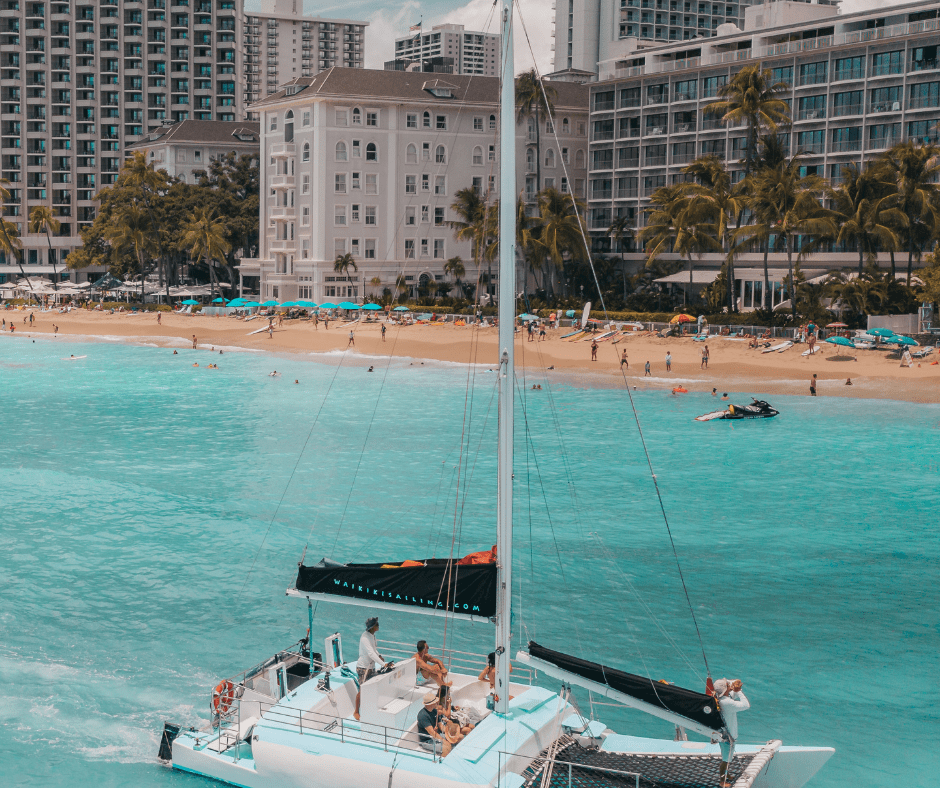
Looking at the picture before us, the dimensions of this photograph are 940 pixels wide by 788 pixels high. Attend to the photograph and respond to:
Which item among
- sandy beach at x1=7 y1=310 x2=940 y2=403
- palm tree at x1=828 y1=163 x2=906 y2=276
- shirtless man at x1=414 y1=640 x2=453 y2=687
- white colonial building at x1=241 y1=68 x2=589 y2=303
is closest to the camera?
shirtless man at x1=414 y1=640 x2=453 y2=687

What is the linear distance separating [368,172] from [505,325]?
94.9 meters

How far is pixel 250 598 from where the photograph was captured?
82.2ft

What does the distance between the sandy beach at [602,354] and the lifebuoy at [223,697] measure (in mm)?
46324

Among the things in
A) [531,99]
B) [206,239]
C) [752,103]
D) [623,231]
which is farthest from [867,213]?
[206,239]

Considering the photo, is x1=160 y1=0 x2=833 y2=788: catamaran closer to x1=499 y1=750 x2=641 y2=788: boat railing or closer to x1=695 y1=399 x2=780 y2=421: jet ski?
x1=499 y1=750 x2=641 y2=788: boat railing

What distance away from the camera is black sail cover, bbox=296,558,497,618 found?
1477 centimetres

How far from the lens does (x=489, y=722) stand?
14945 mm

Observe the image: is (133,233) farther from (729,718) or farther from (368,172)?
(729,718)

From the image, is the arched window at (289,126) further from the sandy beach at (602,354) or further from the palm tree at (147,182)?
the sandy beach at (602,354)

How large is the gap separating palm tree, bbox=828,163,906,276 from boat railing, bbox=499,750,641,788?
63829 millimetres

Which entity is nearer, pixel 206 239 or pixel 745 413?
pixel 745 413

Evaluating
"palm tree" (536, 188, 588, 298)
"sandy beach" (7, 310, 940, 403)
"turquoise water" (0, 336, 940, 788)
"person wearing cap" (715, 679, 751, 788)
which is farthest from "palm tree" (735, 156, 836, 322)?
"person wearing cap" (715, 679, 751, 788)

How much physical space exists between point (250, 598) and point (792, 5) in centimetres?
9616

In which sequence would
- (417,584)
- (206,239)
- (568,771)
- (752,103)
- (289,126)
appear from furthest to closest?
(206,239) → (289,126) → (752,103) → (417,584) → (568,771)
